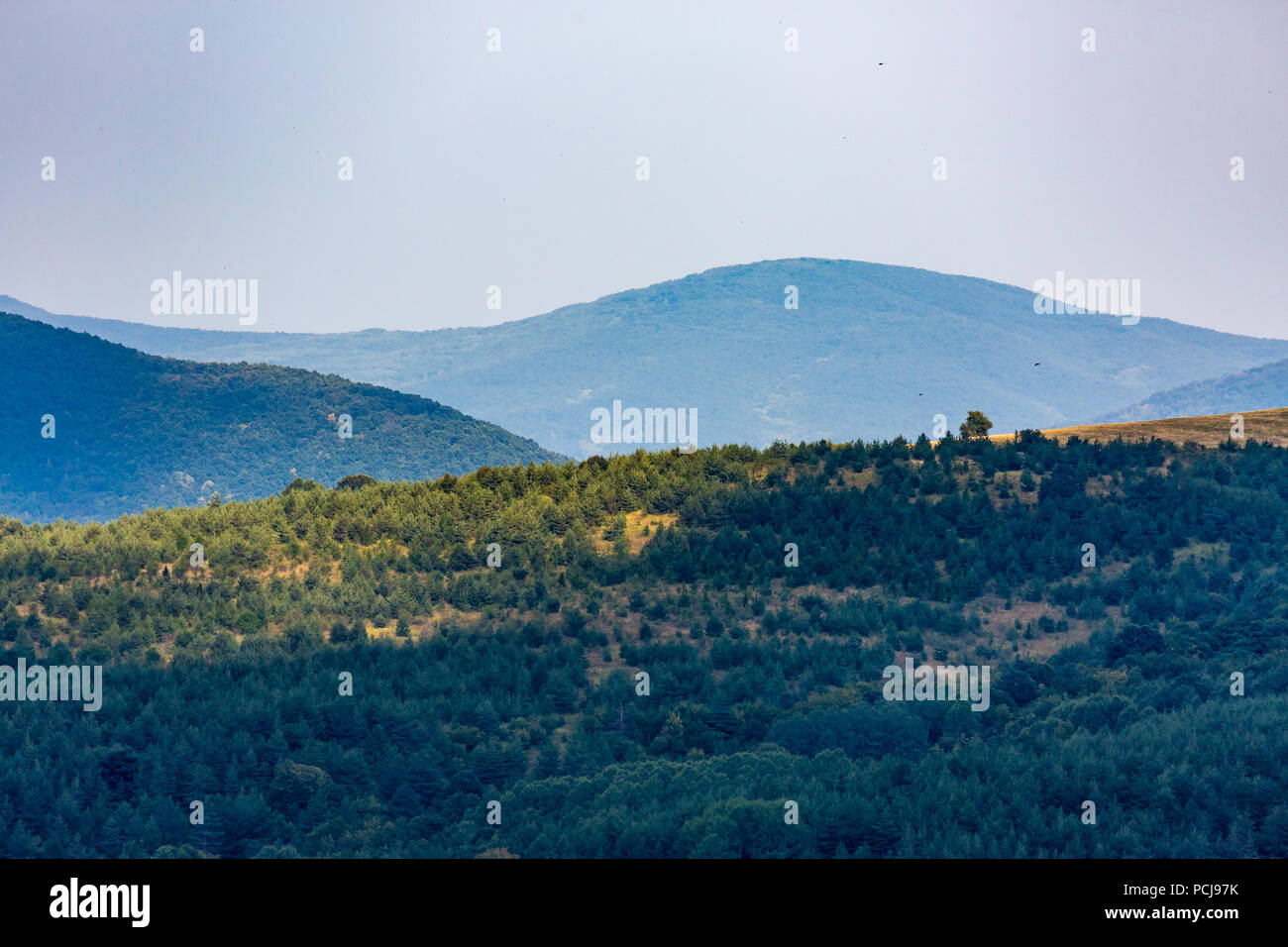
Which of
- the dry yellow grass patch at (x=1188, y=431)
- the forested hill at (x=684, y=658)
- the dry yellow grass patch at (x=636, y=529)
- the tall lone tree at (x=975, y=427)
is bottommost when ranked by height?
the forested hill at (x=684, y=658)

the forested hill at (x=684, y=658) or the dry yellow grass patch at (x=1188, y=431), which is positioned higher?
the dry yellow grass patch at (x=1188, y=431)

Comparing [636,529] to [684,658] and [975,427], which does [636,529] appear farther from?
[975,427]

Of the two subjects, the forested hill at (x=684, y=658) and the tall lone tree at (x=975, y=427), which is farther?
the tall lone tree at (x=975, y=427)

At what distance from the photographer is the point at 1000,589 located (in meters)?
66.3

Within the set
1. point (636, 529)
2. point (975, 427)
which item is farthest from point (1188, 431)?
point (636, 529)

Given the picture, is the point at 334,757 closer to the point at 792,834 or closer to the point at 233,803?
the point at 233,803

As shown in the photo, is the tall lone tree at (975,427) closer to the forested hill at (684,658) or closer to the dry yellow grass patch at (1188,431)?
the dry yellow grass patch at (1188,431)

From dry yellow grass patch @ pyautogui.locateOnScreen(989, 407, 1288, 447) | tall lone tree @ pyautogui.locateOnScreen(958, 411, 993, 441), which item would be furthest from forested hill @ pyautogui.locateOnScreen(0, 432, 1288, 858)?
tall lone tree @ pyautogui.locateOnScreen(958, 411, 993, 441)

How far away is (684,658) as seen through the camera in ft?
201

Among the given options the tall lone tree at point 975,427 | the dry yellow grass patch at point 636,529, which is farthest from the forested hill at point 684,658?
the tall lone tree at point 975,427

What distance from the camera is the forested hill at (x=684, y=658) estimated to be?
42.1 metres

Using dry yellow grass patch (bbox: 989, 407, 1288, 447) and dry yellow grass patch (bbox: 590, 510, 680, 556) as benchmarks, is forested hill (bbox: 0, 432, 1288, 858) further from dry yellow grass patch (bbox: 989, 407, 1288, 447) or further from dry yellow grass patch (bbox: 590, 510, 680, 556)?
dry yellow grass patch (bbox: 989, 407, 1288, 447)

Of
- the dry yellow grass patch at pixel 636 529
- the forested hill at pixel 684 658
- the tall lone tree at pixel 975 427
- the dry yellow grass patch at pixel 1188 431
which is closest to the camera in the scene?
the forested hill at pixel 684 658

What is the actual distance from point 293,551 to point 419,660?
1439 centimetres
